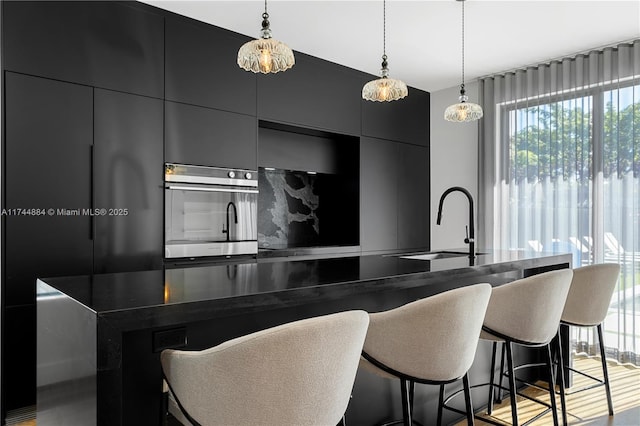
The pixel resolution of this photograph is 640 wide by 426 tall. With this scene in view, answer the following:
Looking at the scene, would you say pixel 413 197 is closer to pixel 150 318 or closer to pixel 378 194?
pixel 378 194

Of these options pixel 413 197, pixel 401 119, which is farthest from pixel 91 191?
pixel 413 197

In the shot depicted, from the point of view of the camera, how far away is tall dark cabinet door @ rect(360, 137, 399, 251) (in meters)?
4.58

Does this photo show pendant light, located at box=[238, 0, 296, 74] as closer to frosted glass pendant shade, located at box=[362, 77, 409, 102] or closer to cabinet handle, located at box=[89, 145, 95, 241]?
frosted glass pendant shade, located at box=[362, 77, 409, 102]

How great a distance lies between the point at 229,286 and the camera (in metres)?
1.49

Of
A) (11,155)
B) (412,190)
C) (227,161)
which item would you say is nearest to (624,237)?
(412,190)

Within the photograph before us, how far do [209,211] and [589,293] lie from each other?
2.49m

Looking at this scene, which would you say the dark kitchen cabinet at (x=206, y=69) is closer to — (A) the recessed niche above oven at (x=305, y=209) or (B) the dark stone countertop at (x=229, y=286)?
(A) the recessed niche above oven at (x=305, y=209)

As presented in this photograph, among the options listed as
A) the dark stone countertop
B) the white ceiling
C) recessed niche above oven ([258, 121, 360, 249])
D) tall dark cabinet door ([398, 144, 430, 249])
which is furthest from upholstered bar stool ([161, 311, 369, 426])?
tall dark cabinet door ([398, 144, 430, 249])

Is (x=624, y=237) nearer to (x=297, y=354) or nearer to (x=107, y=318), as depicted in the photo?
(x=297, y=354)

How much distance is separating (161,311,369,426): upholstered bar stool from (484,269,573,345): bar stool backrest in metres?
1.10

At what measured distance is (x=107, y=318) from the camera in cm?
110

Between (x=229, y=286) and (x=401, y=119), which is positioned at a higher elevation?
(x=401, y=119)

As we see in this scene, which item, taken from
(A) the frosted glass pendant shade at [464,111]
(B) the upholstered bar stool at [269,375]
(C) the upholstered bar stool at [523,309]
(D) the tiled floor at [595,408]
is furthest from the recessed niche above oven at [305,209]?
(B) the upholstered bar stool at [269,375]

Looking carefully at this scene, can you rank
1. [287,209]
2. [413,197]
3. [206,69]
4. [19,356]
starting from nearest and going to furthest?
[19,356] < [206,69] < [287,209] < [413,197]
